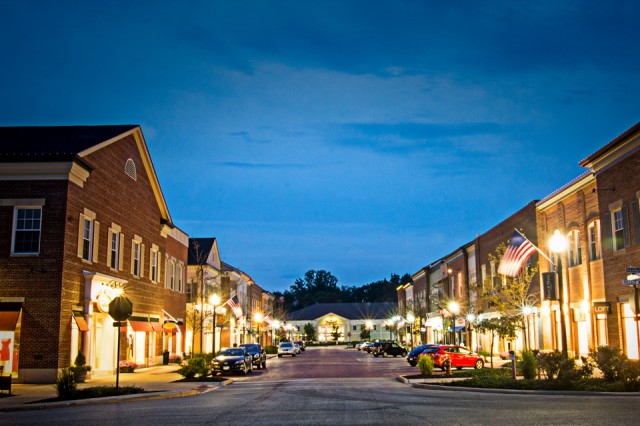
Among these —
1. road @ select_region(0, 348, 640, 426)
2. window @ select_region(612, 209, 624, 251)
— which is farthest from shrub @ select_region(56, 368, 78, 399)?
window @ select_region(612, 209, 624, 251)

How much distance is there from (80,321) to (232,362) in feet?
33.3

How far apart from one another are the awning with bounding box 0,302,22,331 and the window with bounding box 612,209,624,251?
84.9ft

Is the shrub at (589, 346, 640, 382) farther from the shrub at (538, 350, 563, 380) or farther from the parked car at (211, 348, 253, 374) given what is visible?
the parked car at (211, 348, 253, 374)

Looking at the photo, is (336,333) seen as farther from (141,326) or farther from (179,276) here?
(141,326)

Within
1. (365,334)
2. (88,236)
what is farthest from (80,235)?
(365,334)

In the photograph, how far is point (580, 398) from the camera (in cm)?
2042

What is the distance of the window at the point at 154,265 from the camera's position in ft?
144

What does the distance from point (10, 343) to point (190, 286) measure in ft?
110

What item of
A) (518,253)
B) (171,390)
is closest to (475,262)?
(518,253)

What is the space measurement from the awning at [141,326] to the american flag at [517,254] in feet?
64.5

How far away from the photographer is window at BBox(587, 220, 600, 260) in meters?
34.6

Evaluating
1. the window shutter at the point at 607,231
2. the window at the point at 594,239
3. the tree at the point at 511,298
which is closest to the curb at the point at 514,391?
the window shutter at the point at 607,231

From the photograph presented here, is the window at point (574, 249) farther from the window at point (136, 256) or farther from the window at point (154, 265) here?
the window at point (154, 265)

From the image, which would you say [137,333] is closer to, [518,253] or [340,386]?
[340,386]
